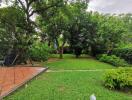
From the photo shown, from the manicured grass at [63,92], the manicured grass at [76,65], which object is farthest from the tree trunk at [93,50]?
the manicured grass at [63,92]

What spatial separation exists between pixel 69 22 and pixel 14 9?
682 centimetres

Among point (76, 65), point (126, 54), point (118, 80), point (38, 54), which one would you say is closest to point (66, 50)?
point (38, 54)

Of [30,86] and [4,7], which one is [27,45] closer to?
[4,7]

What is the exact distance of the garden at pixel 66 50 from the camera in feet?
26.3

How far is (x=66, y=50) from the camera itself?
2927 centimetres

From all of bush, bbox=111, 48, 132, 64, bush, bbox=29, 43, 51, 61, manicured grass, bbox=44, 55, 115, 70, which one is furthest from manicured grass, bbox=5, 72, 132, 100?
bush, bbox=29, 43, 51, 61

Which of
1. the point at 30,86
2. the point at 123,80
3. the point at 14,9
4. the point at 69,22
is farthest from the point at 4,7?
the point at 123,80

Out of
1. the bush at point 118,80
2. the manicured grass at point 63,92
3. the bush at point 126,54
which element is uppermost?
the bush at point 126,54

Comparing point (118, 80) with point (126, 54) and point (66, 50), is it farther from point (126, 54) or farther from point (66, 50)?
point (66, 50)

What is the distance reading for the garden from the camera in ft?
26.3

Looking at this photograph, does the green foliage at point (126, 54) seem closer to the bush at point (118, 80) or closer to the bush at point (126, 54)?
the bush at point (126, 54)

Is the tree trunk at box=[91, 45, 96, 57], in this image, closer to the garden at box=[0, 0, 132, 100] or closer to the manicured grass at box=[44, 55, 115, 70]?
the garden at box=[0, 0, 132, 100]

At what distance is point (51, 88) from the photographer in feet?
26.9

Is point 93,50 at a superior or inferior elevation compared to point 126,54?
superior
